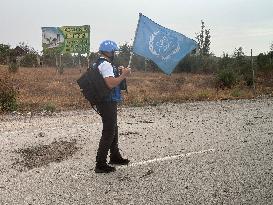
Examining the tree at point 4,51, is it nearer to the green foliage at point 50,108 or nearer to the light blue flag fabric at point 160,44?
the green foliage at point 50,108

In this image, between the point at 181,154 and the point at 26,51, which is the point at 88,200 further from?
the point at 26,51

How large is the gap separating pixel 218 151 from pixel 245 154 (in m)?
0.46

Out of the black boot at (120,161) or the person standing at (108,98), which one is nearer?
the person standing at (108,98)

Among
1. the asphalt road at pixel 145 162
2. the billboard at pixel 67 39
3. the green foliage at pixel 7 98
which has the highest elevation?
the billboard at pixel 67 39

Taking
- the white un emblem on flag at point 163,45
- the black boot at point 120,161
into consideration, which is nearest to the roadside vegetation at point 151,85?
the white un emblem on flag at point 163,45

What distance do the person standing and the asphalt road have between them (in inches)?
9.9

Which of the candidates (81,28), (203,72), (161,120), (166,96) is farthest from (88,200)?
(203,72)

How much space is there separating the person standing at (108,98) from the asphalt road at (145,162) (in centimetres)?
25

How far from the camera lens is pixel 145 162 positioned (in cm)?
676

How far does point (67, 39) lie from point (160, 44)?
59.8 feet

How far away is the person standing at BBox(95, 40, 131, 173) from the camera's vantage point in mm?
5922

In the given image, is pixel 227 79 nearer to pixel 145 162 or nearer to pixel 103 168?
pixel 145 162

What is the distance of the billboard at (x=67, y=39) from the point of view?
2388cm

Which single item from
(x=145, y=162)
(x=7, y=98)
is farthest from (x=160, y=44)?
(x=7, y=98)
